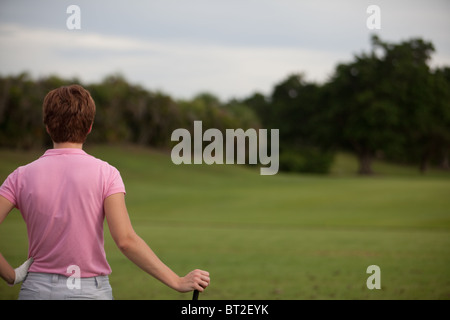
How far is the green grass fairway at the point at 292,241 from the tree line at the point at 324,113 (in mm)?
16751

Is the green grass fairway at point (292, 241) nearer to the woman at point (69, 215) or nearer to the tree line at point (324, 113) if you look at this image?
the woman at point (69, 215)

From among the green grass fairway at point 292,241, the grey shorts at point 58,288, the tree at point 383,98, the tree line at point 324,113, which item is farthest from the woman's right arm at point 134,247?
the tree at point 383,98

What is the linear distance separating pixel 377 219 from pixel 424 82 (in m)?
41.6

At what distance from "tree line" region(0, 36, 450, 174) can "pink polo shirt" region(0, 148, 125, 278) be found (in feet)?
139

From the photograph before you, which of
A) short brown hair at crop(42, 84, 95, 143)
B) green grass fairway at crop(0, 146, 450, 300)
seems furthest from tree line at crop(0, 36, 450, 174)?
short brown hair at crop(42, 84, 95, 143)

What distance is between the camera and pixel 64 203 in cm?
216

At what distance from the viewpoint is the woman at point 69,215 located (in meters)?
2.16

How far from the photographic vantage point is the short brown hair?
88.0 inches

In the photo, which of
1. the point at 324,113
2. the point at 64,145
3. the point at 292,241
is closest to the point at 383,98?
the point at 324,113

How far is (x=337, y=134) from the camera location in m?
67.8

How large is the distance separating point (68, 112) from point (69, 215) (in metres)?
0.41

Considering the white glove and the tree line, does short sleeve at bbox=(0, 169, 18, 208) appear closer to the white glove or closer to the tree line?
the white glove

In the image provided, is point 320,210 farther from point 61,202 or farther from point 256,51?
point 256,51
